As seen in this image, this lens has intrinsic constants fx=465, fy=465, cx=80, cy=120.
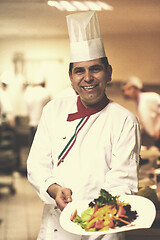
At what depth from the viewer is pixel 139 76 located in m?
4.39

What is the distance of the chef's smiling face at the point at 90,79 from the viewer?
6.11 feet

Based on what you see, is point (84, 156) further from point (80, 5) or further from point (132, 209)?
point (80, 5)

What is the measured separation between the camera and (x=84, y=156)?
1.90 metres

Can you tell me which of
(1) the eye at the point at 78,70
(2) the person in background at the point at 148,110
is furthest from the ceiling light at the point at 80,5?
(1) the eye at the point at 78,70

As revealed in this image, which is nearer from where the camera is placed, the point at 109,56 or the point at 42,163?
the point at 42,163

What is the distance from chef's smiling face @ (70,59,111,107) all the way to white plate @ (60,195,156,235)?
423 millimetres

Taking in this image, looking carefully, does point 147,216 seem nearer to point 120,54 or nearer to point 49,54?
point 120,54

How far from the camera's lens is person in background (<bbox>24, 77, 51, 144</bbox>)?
15.5ft

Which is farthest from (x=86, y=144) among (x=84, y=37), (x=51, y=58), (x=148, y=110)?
(x=51, y=58)

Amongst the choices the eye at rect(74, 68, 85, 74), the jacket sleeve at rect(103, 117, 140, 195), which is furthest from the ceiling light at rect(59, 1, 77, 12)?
the jacket sleeve at rect(103, 117, 140, 195)

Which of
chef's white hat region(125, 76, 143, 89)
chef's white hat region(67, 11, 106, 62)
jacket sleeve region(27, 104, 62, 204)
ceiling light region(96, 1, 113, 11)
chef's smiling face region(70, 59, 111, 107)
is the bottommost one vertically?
chef's white hat region(125, 76, 143, 89)

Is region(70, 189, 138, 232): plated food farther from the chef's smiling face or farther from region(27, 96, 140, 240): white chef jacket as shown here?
the chef's smiling face

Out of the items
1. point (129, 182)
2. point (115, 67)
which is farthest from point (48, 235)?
point (115, 67)

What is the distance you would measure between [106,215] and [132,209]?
122mm
